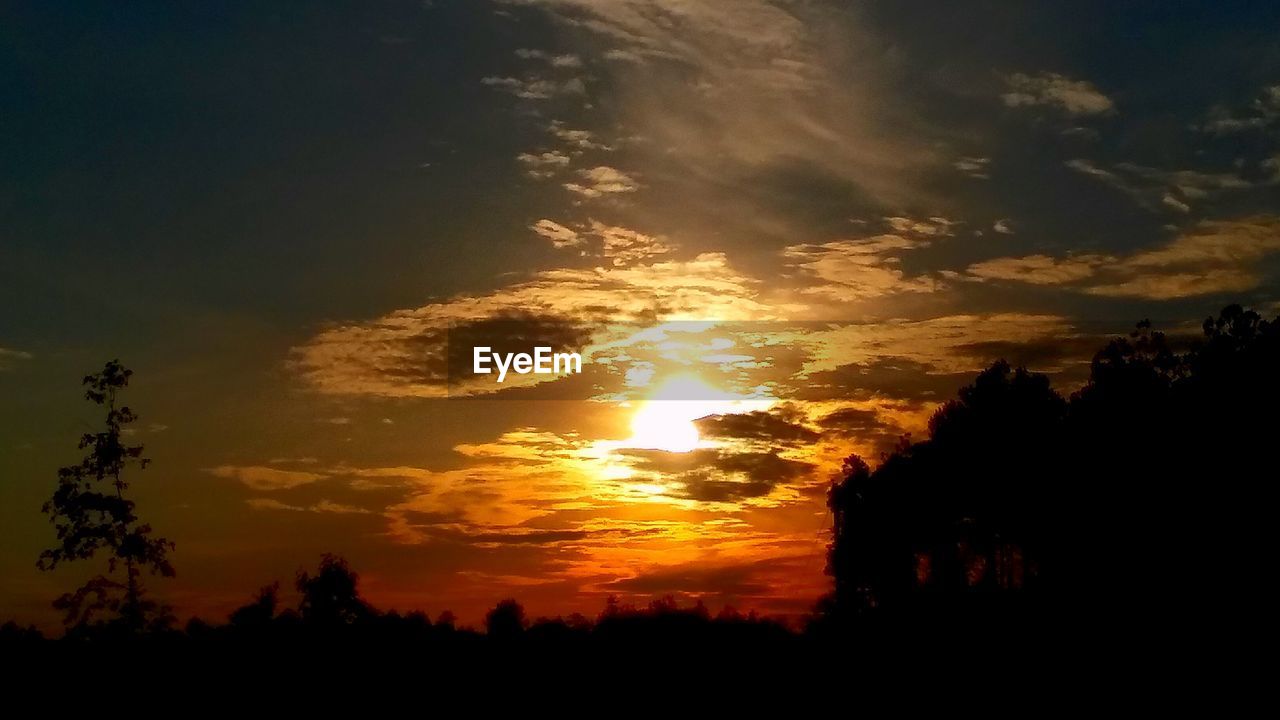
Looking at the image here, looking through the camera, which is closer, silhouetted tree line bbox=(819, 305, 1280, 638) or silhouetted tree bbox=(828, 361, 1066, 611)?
silhouetted tree line bbox=(819, 305, 1280, 638)

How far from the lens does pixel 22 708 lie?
4956cm

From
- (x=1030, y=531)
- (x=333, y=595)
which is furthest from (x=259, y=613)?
(x=1030, y=531)

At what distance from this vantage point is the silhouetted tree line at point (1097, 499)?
57188 mm

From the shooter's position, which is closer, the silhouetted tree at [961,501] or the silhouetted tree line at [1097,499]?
the silhouetted tree line at [1097,499]

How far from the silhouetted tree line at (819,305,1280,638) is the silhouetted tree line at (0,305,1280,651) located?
0.35 feet

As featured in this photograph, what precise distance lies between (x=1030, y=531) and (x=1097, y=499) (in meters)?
11.3

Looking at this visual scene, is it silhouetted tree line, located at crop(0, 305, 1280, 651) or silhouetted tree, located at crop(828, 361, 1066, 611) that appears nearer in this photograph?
silhouetted tree line, located at crop(0, 305, 1280, 651)

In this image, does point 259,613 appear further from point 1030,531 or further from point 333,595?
point 1030,531

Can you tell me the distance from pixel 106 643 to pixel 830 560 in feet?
198

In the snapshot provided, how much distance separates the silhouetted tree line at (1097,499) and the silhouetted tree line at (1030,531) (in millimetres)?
108

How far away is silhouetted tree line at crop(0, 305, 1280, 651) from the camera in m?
54.6

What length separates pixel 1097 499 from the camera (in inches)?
2621

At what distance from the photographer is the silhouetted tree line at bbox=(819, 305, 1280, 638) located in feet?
188

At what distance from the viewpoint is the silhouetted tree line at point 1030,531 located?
5459 cm
